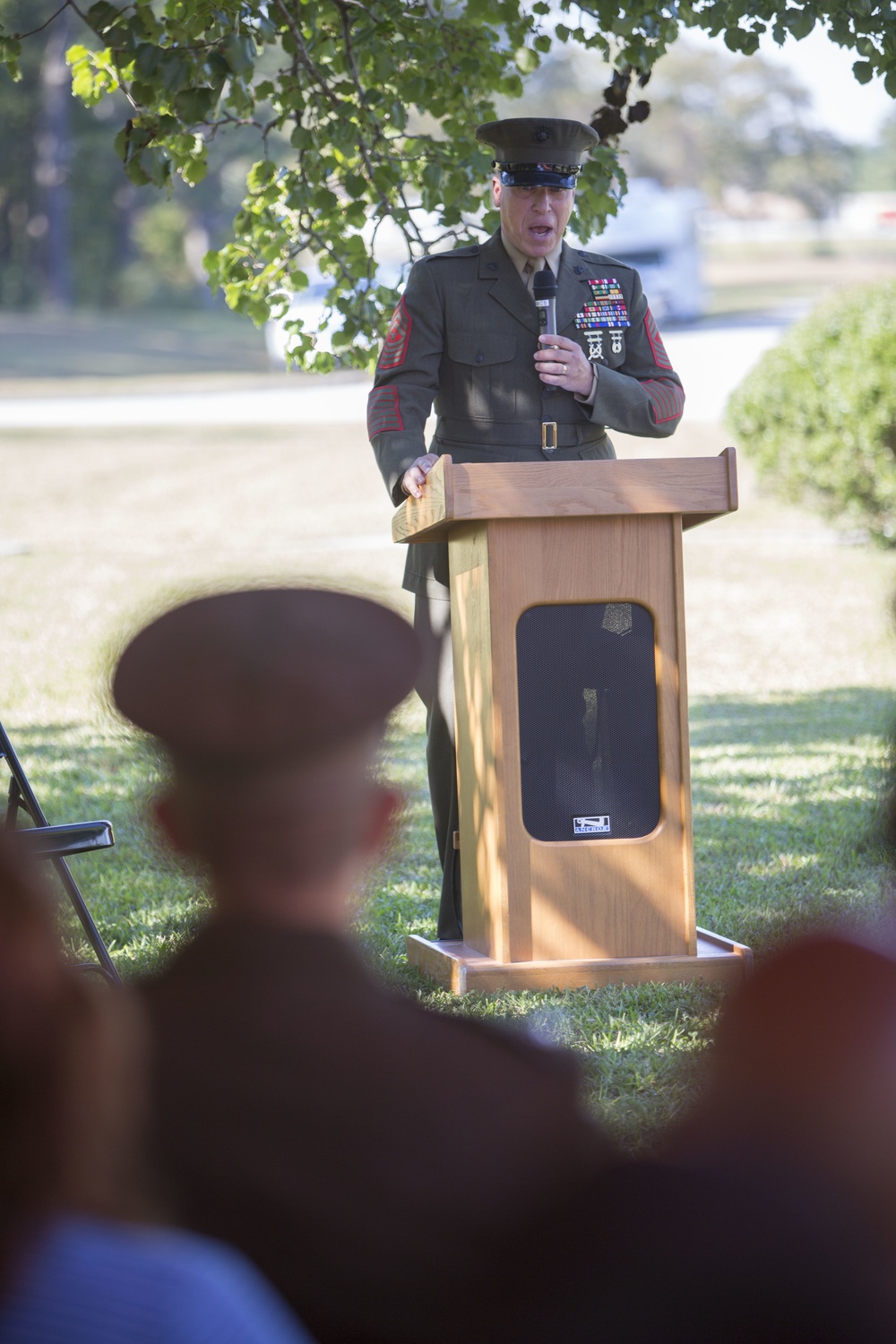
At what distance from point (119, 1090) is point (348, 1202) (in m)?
0.25

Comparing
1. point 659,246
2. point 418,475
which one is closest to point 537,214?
point 418,475

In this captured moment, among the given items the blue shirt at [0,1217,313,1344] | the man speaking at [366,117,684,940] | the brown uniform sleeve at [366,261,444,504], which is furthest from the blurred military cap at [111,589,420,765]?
the brown uniform sleeve at [366,261,444,504]

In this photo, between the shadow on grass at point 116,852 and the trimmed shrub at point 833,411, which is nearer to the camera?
the shadow on grass at point 116,852

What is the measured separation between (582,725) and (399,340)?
1.12 m

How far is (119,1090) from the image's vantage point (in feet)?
3.62

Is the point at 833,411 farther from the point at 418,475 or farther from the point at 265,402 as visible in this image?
the point at 265,402

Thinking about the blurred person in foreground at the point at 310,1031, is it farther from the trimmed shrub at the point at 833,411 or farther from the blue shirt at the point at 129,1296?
the trimmed shrub at the point at 833,411

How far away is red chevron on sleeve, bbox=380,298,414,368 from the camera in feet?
Answer: 12.6

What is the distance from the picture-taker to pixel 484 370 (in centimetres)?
387

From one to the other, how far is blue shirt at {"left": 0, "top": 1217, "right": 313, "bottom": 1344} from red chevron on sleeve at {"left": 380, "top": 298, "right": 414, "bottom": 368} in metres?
3.12

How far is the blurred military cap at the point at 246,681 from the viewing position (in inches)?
44.8

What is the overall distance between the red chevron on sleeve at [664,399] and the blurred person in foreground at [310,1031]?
8.94 feet

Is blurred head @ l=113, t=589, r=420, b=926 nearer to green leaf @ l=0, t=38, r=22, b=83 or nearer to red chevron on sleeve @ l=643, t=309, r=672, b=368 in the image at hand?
red chevron on sleeve @ l=643, t=309, r=672, b=368

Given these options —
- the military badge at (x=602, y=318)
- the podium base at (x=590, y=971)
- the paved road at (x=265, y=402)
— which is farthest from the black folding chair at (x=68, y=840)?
the paved road at (x=265, y=402)
